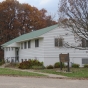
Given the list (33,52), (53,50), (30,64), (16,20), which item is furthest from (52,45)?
(16,20)

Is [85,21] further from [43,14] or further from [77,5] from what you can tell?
[43,14]

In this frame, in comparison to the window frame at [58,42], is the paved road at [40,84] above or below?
below

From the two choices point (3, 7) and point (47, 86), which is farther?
point (3, 7)

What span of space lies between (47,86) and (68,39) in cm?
2039

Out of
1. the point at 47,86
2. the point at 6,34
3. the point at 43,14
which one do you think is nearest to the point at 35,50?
the point at 47,86

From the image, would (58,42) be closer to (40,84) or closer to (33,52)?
(33,52)

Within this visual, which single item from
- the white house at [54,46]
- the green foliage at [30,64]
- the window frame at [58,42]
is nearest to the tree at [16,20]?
the white house at [54,46]

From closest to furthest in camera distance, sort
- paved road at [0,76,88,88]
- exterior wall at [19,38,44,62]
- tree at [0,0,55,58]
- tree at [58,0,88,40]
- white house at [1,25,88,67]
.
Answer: paved road at [0,76,88,88] < tree at [58,0,88,40] < white house at [1,25,88,67] < exterior wall at [19,38,44,62] < tree at [0,0,55,58]

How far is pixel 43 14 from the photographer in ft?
234

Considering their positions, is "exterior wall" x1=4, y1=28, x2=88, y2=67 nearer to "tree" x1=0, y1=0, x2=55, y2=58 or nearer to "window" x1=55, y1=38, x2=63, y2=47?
"window" x1=55, y1=38, x2=63, y2=47

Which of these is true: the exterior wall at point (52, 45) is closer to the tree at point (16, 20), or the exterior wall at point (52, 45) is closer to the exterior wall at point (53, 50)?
the exterior wall at point (53, 50)

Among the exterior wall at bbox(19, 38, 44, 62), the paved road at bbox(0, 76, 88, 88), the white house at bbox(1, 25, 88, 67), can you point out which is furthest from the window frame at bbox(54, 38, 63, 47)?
the paved road at bbox(0, 76, 88, 88)

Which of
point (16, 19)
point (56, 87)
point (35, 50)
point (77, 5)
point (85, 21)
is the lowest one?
point (56, 87)

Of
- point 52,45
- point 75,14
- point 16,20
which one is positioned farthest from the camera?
point 16,20
